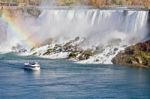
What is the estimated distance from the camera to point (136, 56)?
66.8 metres

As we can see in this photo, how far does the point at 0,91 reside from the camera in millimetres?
51719

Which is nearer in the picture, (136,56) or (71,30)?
(136,56)

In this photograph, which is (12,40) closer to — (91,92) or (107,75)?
(107,75)

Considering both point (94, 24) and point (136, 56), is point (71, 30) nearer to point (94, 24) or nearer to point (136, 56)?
point (94, 24)

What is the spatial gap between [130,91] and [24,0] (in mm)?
63567

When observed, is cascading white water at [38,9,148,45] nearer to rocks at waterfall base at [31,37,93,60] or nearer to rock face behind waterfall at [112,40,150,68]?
rocks at waterfall base at [31,37,93,60]

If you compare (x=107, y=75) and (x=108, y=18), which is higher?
(x=108, y=18)

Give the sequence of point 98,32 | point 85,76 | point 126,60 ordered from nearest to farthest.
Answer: point 85,76
point 126,60
point 98,32

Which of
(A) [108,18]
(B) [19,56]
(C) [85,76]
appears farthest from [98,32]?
(C) [85,76]

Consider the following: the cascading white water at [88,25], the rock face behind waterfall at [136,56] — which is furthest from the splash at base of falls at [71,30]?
the rock face behind waterfall at [136,56]

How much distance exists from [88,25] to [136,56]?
67.0ft

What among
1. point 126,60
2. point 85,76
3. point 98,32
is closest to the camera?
point 85,76

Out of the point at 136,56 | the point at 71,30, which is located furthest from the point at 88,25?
the point at 136,56

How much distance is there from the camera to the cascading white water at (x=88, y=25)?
77.1 m
